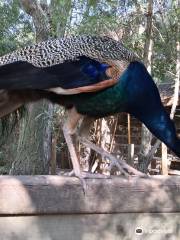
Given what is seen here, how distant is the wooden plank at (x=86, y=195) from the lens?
215cm

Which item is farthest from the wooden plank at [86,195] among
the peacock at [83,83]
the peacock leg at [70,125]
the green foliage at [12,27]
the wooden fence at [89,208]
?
the green foliage at [12,27]

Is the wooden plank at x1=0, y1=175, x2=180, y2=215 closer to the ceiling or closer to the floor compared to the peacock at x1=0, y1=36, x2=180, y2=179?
closer to the floor

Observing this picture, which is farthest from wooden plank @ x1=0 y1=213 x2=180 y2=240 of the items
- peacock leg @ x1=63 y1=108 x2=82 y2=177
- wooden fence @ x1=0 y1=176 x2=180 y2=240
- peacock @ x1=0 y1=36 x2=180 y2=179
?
peacock leg @ x1=63 y1=108 x2=82 y2=177

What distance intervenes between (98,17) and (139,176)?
5932 millimetres

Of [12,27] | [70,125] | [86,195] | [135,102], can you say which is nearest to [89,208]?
[86,195]

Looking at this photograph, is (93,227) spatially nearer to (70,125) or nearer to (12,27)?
(70,125)

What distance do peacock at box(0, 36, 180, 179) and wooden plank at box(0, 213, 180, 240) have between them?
0.41 metres

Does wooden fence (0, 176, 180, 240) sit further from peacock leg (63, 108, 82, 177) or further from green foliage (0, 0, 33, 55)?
green foliage (0, 0, 33, 55)

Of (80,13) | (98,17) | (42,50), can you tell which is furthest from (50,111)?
(42,50)

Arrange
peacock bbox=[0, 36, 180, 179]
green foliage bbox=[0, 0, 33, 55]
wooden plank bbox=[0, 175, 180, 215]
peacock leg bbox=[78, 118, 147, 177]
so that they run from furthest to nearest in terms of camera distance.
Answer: green foliage bbox=[0, 0, 33, 55]
peacock leg bbox=[78, 118, 147, 177]
peacock bbox=[0, 36, 180, 179]
wooden plank bbox=[0, 175, 180, 215]

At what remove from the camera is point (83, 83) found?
9.01 ft

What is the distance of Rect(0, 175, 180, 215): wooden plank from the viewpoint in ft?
7.07

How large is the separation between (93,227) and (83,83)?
860 mm

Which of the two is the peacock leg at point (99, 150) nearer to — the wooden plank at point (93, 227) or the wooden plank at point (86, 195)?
the wooden plank at point (86, 195)
